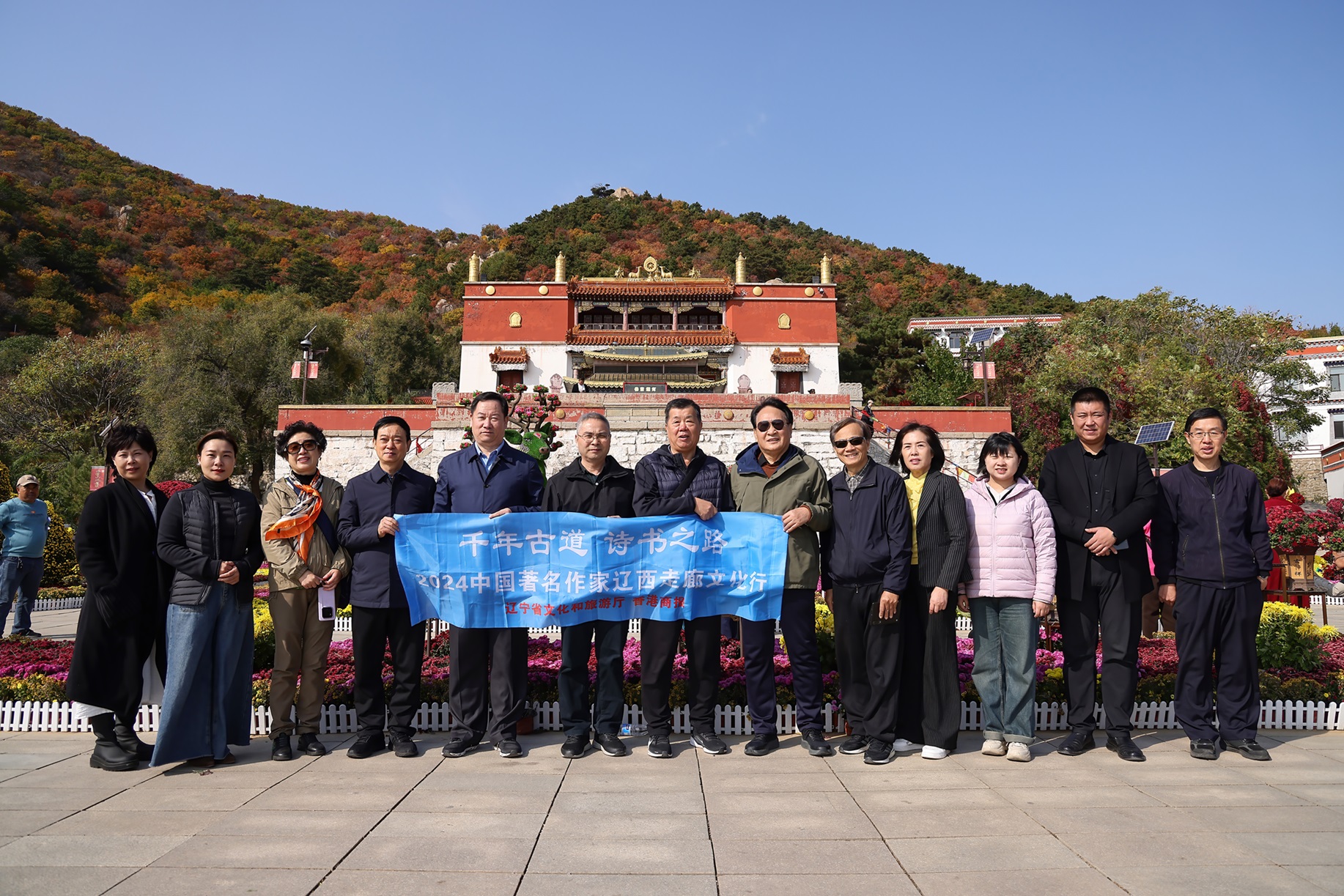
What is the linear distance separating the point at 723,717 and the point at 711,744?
0.44m

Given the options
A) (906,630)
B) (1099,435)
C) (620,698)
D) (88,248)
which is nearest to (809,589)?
(906,630)

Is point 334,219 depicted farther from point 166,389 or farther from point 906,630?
point 906,630

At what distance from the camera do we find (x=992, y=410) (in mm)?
22984

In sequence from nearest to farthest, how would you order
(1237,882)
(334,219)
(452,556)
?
(1237,882) → (452,556) → (334,219)

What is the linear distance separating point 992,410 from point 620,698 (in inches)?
823

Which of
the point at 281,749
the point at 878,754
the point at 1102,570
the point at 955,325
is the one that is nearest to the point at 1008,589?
the point at 1102,570

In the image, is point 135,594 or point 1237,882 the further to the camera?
point 135,594

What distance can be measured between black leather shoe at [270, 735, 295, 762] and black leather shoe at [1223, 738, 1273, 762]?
538 cm

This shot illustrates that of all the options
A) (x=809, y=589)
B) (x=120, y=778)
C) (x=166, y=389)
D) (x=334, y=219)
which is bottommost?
(x=120, y=778)

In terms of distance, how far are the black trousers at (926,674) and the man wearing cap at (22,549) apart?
30.6ft

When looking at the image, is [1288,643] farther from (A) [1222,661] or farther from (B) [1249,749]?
(B) [1249,749]

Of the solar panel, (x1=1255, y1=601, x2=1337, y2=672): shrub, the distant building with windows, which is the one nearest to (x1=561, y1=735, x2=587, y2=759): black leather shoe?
(x1=1255, y1=601, x2=1337, y2=672): shrub

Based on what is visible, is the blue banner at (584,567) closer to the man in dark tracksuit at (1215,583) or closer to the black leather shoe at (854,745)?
the black leather shoe at (854,745)

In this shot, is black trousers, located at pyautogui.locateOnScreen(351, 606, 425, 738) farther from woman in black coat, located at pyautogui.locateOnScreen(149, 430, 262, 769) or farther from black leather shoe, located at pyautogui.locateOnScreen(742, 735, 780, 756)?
black leather shoe, located at pyautogui.locateOnScreen(742, 735, 780, 756)
